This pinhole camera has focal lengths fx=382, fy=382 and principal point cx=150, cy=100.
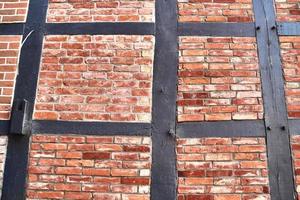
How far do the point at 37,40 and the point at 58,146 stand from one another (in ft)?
3.26

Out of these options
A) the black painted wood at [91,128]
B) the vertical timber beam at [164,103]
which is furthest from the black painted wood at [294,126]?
the black painted wood at [91,128]

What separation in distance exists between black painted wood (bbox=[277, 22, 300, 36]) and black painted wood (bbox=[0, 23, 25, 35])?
7.51 feet

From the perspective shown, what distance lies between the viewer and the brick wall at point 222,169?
9.49ft

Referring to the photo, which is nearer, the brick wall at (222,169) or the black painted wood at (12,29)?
the brick wall at (222,169)

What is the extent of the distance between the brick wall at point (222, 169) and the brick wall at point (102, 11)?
122 cm

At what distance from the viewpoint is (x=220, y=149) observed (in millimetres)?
2996

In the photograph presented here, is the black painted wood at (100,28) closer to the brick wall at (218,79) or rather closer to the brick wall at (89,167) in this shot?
the brick wall at (218,79)

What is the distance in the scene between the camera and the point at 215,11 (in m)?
3.43

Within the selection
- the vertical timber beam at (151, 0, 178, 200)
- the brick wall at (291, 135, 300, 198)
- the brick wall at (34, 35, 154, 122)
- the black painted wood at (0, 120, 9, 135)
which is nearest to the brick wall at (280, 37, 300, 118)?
the brick wall at (291, 135, 300, 198)

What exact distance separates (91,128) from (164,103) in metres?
0.63

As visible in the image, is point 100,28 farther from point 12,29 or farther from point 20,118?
point 20,118

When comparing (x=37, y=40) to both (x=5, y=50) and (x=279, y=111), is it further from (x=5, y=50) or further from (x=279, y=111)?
(x=279, y=111)

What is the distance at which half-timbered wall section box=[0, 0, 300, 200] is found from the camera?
2953 millimetres

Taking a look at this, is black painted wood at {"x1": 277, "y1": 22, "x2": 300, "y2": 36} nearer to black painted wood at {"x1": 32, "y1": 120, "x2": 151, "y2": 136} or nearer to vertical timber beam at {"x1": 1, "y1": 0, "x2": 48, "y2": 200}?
black painted wood at {"x1": 32, "y1": 120, "x2": 151, "y2": 136}
